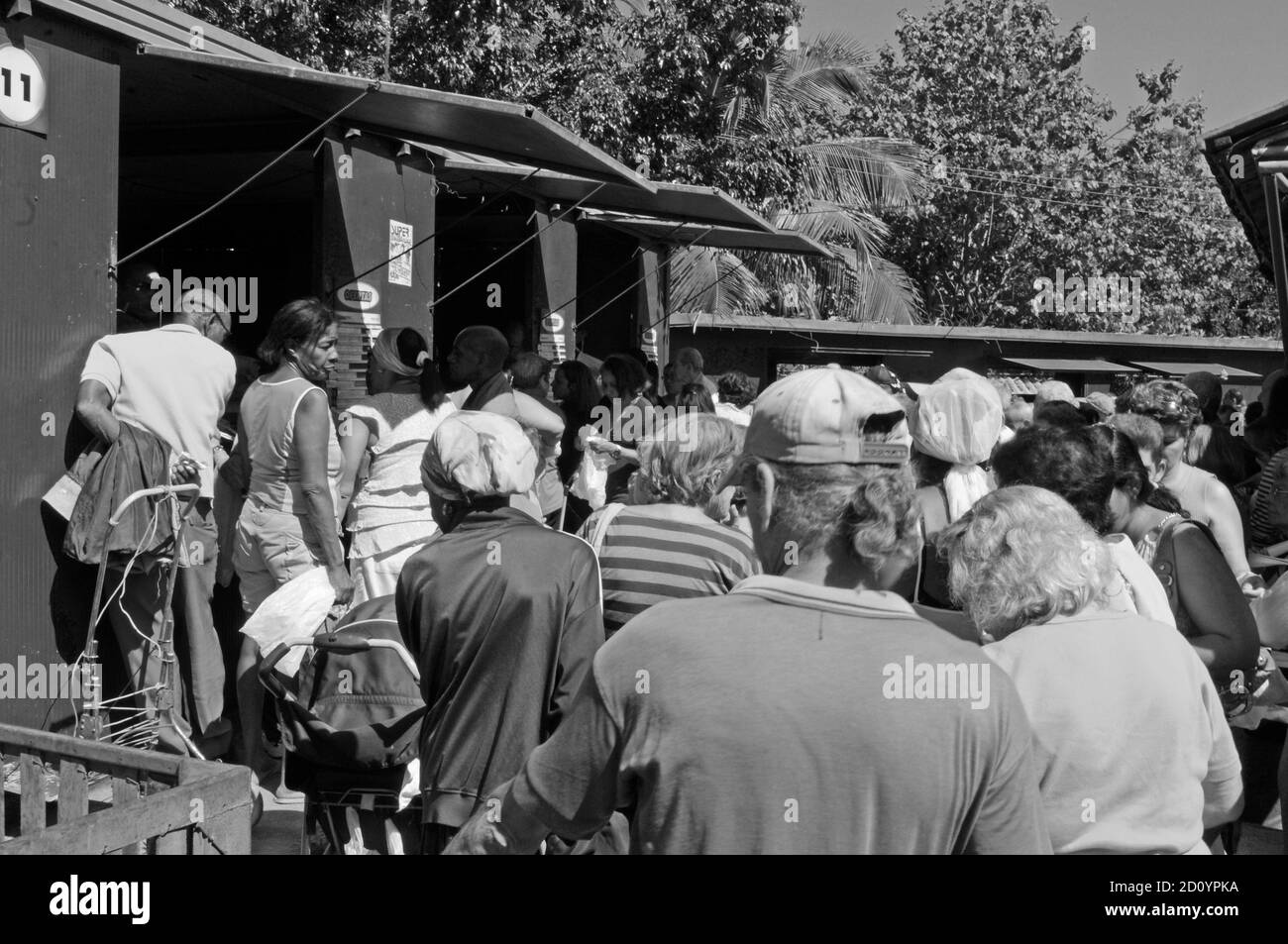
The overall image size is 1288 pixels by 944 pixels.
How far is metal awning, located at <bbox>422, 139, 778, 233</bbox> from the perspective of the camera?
9.13 m

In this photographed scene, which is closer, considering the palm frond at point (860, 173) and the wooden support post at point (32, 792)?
the wooden support post at point (32, 792)

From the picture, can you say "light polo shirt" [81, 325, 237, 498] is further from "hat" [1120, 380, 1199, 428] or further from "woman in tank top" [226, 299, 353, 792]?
"hat" [1120, 380, 1199, 428]

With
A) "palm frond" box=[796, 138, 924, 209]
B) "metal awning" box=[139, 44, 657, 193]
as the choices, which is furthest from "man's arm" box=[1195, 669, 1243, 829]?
"palm frond" box=[796, 138, 924, 209]

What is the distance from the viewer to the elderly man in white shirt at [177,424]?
522 centimetres

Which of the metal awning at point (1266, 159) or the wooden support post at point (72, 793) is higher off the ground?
the metal awning at point (1266, 159)

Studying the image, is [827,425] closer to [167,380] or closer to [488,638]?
[488,638]

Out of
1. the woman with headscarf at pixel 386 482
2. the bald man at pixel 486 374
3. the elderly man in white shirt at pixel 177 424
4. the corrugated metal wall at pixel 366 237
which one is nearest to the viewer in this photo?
the elderly man in white shirt at pixel 177 424

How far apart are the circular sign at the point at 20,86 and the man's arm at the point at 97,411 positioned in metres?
1.05

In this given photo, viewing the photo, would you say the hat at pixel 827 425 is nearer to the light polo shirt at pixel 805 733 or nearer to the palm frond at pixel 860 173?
the light polo shirt at pixel 805 733

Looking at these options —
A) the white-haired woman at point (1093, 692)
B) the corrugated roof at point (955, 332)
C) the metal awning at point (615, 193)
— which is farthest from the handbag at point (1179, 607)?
the corrugated roof at point (955, 332)

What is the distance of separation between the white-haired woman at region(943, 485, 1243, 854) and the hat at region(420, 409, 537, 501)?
1.25 metres

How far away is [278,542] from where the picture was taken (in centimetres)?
534

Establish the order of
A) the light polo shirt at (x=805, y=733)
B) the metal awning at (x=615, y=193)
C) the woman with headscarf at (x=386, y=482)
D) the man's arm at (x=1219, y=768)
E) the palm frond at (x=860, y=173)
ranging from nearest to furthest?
the light polo shirt at (x=805, y=733) < the man's arm at (x=1219, y=768) < the woman with headscarf at (x=386, y=482) < the metal awning at (x=615, y=193) < the palm frond at (x=860, y=173)
